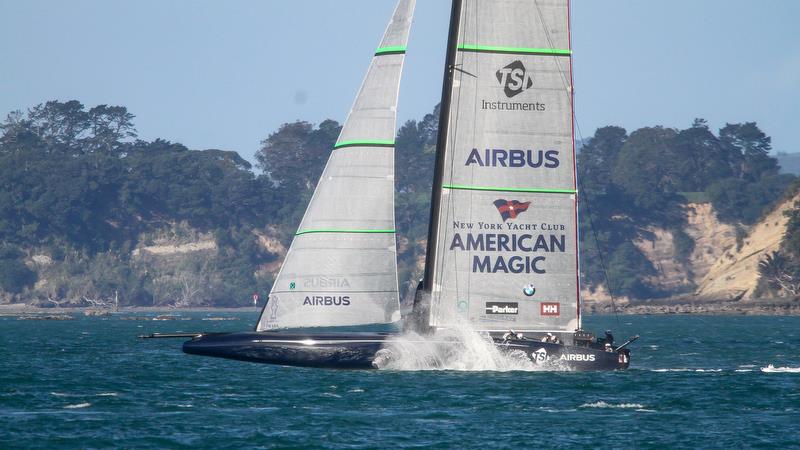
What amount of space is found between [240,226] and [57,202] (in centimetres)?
2286

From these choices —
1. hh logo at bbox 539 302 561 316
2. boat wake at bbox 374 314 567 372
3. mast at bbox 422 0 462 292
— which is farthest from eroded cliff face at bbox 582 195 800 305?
mast at bbox 422 0 462 292

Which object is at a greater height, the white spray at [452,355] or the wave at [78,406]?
the white spray at [452,355]

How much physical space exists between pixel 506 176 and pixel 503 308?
3316 mm

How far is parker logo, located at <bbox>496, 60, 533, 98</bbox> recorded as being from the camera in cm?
3356

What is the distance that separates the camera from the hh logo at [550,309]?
34281 mm

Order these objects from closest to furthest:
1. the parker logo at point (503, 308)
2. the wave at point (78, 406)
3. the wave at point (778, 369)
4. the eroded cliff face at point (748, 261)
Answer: the wave at point (78, 406) < the parker logo at point (503, 308) < the wave at point (778, 369) < the eroded cliff face at point (748, 261)

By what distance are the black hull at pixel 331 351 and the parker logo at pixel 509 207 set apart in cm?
310

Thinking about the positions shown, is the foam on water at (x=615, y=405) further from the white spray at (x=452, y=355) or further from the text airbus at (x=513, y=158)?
the text airbus at (x=513, y=158)

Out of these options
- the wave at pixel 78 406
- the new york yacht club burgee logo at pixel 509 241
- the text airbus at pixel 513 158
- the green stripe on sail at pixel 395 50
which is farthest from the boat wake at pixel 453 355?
the wave at pixel 78 406

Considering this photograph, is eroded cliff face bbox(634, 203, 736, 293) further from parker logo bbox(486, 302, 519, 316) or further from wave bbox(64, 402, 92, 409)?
wave bbox(64, 402, 92, 409)

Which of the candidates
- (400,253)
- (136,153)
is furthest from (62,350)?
(136,153)

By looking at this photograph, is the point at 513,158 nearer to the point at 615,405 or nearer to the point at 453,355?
the point at 453,355

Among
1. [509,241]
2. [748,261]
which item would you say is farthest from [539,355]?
[748,261]

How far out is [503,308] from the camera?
34.2 meters
